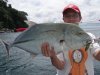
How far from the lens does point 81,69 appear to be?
4.57 metres

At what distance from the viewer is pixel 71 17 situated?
4.62m

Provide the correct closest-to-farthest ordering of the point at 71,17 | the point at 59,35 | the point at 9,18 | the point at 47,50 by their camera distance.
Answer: the point at 59,35, the point at 47,50, the point at 71,17, the point at 9,18

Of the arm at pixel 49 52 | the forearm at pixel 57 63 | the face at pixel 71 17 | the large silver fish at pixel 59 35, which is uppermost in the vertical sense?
the face at pixel 71 17

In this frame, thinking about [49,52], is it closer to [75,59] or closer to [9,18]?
[75,59]

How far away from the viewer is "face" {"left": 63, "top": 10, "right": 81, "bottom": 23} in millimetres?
4586

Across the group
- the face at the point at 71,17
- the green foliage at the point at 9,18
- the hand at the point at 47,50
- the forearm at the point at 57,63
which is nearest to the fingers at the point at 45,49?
the hand at the point at 47,50

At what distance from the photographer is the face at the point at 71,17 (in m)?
4.59

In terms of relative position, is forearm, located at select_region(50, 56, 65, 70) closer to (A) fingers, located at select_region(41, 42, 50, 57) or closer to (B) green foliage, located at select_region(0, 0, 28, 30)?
(A) fingers, located at select_region(41, 42, 50, 57)

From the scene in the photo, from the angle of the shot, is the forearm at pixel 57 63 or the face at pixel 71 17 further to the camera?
the face at pixel 71 17

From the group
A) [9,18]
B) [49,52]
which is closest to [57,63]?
[49,52]

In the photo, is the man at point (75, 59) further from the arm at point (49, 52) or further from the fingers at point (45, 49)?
the fingers at point (45, 49)

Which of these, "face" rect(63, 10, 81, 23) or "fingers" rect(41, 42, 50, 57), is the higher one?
"face" rect(63, 10, 81, 23)

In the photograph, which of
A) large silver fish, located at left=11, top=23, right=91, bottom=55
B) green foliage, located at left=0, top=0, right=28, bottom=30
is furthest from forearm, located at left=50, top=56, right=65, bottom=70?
green foliage, located at left=0, top=0, right=28, bottom=30

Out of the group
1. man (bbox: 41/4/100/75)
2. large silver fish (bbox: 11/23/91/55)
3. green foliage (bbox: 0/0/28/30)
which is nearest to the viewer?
large silver fish (bbox: 11/23/91/55)
